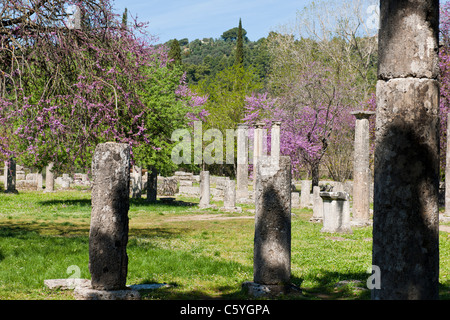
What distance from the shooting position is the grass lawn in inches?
307

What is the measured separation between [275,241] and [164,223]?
1104 centimetres

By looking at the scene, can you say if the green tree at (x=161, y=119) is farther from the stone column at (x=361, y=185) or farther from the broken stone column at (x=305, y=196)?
the stone column at (x=361, y=185)

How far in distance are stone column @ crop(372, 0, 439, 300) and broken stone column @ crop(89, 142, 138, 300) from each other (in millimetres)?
4306

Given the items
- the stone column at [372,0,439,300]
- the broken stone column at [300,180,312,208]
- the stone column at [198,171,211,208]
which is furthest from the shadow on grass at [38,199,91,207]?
the stone column at [372,0,439,300]

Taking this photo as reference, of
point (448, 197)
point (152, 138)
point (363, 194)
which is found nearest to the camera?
point (363, 194)

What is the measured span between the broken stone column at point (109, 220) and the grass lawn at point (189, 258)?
1.74ft

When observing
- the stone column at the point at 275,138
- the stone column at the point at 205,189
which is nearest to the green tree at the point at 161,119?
the stone column at the point at 205,189

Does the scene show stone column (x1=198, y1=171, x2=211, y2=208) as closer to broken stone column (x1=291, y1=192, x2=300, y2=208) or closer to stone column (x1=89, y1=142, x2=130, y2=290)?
broken stone column (x1=291, y1=192, x2=300, y2=208)

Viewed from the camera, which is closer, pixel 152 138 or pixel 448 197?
pixel 448 197

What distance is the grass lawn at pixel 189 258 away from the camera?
7.81 m

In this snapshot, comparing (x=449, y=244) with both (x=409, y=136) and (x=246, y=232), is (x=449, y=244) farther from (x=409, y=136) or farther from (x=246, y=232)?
(x=409, y=136)

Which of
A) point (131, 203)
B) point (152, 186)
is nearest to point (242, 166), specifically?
point (152, 186)
